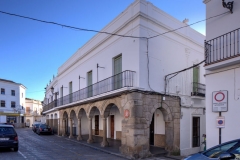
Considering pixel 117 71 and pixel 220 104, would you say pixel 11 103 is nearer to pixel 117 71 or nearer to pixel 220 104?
pixel 117 71

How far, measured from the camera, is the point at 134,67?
1052 centimetres

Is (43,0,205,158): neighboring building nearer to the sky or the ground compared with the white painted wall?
nearer to the sky

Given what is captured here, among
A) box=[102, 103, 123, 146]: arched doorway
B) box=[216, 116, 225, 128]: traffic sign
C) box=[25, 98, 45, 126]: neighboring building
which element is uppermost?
box=[216, 116, 225, 128]: traffic sign

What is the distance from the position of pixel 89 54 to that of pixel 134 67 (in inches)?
240

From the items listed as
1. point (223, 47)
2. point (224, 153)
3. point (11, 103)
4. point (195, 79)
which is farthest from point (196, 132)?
point (11, 103)

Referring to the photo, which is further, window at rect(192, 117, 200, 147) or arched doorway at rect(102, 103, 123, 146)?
arched doorway at rect(102, 103, 123, 146)

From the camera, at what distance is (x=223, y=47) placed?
7516 millimetres

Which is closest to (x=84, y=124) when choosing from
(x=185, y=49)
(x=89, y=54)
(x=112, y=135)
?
(x=112, y=135)

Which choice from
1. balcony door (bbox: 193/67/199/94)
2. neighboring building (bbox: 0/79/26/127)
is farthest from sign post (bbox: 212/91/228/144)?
neighboring building (bbox: 0/79/26/127)

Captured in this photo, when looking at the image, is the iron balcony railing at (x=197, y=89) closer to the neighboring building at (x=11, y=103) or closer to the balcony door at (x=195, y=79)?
the balcony door at (x=195, y=79)

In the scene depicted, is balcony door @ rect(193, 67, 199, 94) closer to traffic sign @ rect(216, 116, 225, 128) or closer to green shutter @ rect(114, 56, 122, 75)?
green shutter @ rect(114, 56, 122, 75)

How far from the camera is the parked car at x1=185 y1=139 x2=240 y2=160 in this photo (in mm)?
4238

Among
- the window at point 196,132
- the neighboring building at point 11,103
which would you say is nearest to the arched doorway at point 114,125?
the window at point 196,132

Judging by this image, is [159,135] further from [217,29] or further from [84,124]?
[84,124]
